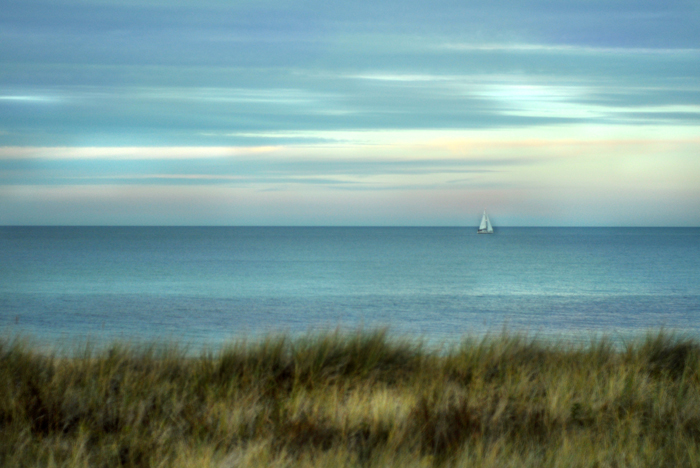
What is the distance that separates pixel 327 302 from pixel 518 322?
10.8 meters

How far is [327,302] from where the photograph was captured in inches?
1213

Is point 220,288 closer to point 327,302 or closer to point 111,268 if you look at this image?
point 327,302

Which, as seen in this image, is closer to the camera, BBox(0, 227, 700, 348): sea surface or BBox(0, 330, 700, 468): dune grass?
BBox(0, 330, 700, 468): dune grass

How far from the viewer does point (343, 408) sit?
5734 millimetres

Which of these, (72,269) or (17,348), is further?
(72,269)

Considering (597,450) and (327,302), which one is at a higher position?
(597,450)

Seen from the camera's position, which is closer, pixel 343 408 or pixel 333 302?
pixel 343 408

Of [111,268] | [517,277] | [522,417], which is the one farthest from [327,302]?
[111,268]

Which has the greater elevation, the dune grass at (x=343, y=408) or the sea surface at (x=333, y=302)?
the dune grass at (x=343, y=408)

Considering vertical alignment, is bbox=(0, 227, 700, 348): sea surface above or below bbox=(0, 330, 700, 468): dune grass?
below

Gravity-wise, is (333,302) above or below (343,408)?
below

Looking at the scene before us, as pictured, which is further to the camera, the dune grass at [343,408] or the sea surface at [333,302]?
the sea surface at [333,302]

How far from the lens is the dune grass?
468cm

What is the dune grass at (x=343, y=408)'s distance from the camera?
4684 millimetres
